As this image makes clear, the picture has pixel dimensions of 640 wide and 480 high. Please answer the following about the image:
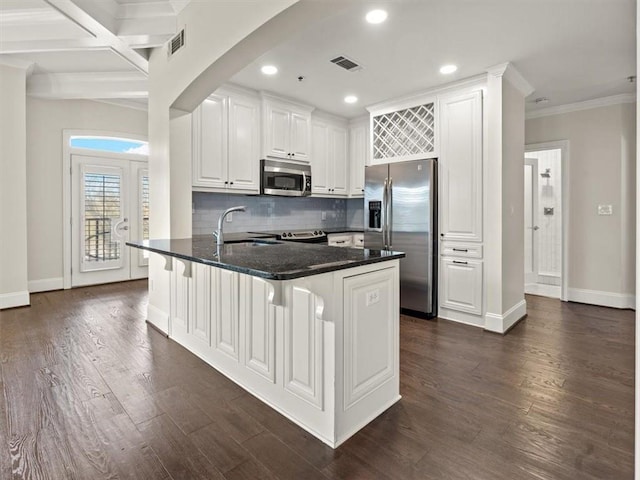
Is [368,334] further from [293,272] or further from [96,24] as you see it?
[96,24]

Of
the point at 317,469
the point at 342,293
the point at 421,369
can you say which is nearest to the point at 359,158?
the point at 421,369

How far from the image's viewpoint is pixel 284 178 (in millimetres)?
4441

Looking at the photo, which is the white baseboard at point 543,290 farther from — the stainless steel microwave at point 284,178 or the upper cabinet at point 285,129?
the upper cabinet at point 285,129

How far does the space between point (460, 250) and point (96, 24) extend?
153 inches

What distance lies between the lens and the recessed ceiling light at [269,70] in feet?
11.4

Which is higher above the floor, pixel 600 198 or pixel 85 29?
pixel 85 29

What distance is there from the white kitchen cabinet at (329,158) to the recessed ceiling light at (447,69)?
1.93 m

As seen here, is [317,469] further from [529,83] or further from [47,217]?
[47,217]

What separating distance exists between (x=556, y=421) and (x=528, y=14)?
2.70 metres

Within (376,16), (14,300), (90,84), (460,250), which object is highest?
(90,84)

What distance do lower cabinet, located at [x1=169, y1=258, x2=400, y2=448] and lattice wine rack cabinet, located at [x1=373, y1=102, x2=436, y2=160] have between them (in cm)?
244

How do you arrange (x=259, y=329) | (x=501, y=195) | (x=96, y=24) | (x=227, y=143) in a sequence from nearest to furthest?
1. (x=259, y=329)
2. (x=96, y=24)
3. (x=501, y=195)
4. (x=227, y=143)

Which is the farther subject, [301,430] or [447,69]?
[447,69]

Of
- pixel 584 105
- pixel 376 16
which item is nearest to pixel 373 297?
pixel 376 16
